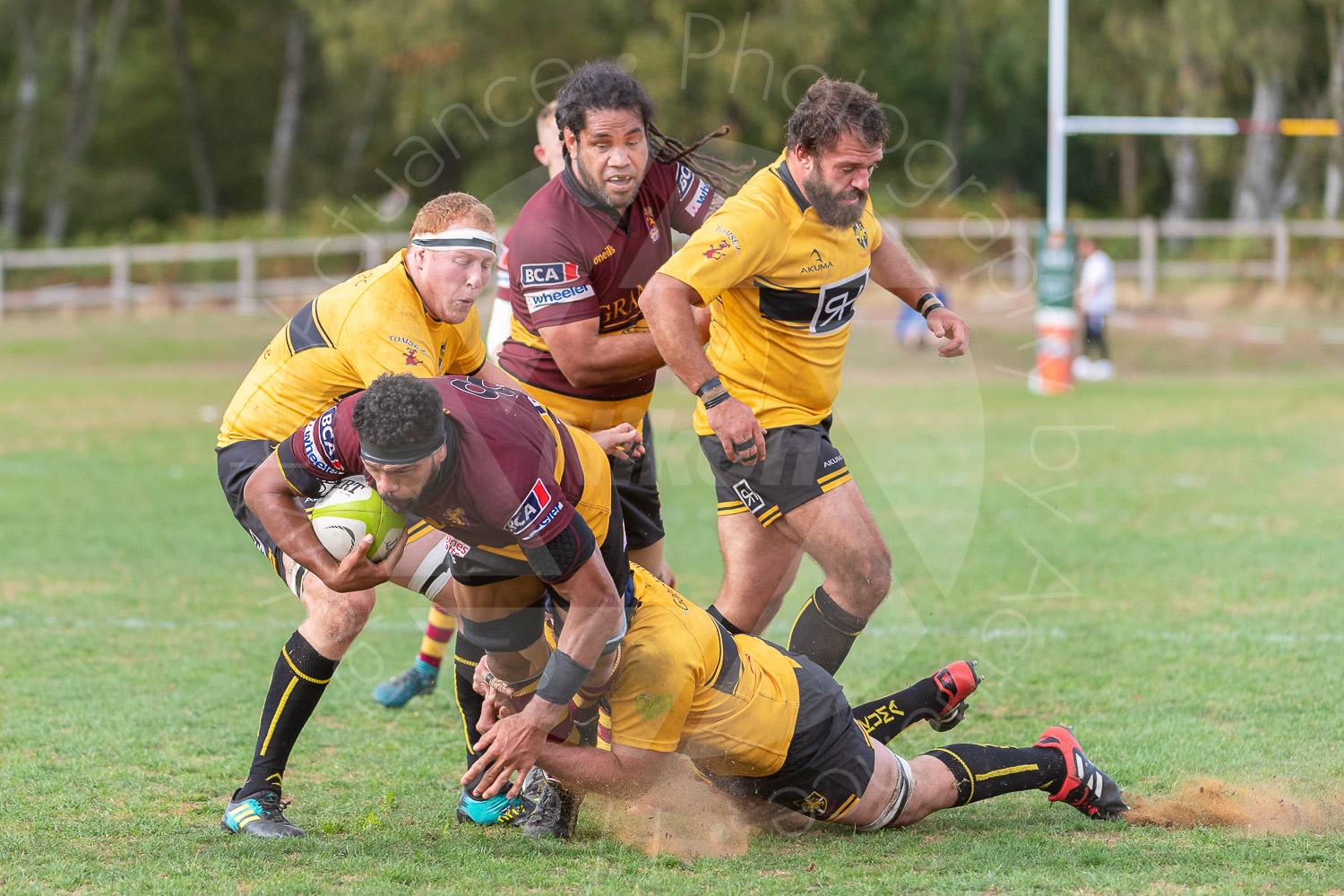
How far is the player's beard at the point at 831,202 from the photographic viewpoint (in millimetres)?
4758

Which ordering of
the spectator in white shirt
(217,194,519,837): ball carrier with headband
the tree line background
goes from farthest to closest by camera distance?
the tree line background, the spectator in white shirt, (217,194,519,837): ball carrier with headband

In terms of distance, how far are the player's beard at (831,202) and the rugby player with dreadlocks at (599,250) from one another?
595 millimetres

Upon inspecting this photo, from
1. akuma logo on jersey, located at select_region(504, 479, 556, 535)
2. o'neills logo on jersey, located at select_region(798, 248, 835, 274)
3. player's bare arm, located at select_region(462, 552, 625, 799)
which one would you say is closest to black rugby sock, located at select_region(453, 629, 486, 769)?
player's bare arm, located at select_region(462, 552, 625, 799)

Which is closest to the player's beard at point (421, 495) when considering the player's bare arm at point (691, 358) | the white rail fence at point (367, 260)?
the player's bare arm at point (691, 358)

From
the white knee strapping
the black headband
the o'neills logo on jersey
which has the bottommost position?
Result: the white knee strapping

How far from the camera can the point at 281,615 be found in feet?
24.8

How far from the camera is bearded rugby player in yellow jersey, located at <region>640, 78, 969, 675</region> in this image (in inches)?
182

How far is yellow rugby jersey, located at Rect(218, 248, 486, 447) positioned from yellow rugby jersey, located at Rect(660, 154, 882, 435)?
0.98m

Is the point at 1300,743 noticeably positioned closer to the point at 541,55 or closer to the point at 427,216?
the point at 427,216

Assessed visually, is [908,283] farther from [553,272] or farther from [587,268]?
[553,272]

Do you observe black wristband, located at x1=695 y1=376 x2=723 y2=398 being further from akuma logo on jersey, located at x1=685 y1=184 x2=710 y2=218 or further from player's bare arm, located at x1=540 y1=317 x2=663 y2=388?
akuma logo on jersey, located at x1=685 y1=184 x2=710 y2=218

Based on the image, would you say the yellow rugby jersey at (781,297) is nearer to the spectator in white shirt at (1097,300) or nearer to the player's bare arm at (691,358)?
the player's bare arm at (691,358)

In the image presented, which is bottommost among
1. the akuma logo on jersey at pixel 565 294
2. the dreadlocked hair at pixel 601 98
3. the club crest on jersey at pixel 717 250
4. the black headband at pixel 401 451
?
the black headband at pixel 401 451

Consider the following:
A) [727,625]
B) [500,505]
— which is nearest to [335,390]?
[500,505]
